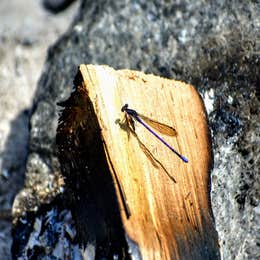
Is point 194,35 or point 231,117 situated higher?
point 194,35

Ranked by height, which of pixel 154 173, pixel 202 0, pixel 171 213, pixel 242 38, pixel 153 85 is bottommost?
pixel 171 213

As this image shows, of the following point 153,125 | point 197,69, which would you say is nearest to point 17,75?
point 197,69

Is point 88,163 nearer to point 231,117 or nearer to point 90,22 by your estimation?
point 231,117

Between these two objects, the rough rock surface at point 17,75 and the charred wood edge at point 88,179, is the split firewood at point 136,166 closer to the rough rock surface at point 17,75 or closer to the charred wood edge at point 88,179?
the charred wood edge at point 88,179

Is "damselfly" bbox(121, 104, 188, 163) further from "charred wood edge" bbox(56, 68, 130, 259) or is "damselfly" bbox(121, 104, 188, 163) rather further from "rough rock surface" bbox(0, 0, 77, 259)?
"rough rock surface" bbox(0, 0, 77, 259)

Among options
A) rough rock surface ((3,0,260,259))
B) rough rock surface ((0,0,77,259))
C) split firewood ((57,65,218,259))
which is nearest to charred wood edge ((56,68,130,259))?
split firewood ((57,65,218,259))

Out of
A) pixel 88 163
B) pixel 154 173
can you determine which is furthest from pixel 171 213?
pixel 88 163

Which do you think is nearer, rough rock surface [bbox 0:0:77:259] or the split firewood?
the split firewood
